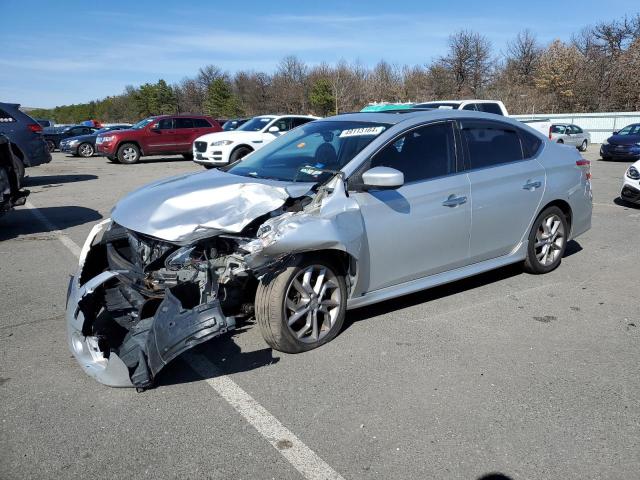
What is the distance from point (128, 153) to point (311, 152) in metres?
17.4

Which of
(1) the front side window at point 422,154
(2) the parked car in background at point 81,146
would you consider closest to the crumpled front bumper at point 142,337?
(1) the front side window at point 422,154

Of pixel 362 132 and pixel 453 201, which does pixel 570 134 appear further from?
pixel 362 132

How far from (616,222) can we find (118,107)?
79198 mm

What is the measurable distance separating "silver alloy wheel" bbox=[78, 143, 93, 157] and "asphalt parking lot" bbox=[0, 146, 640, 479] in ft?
69.0

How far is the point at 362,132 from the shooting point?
4.61 metres

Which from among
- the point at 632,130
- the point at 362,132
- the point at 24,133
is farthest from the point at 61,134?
the point at 362,132

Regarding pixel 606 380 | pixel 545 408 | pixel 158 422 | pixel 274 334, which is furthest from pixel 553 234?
pixel 158 422

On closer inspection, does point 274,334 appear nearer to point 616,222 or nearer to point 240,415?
point 240,415

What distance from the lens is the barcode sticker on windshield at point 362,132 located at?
14.8 feet

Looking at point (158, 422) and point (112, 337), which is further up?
point (112, 337)

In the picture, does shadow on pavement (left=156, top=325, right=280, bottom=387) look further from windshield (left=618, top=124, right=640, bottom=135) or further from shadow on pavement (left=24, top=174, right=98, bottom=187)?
windshield (left=618, top=124, right=640, bottom=135)

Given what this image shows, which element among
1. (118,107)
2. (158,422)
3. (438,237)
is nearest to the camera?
(158,422)

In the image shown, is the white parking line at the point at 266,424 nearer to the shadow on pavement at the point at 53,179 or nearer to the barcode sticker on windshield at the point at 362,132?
the barcode sticker on windshield at the point at 362,132

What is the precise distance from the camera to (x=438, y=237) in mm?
4535
